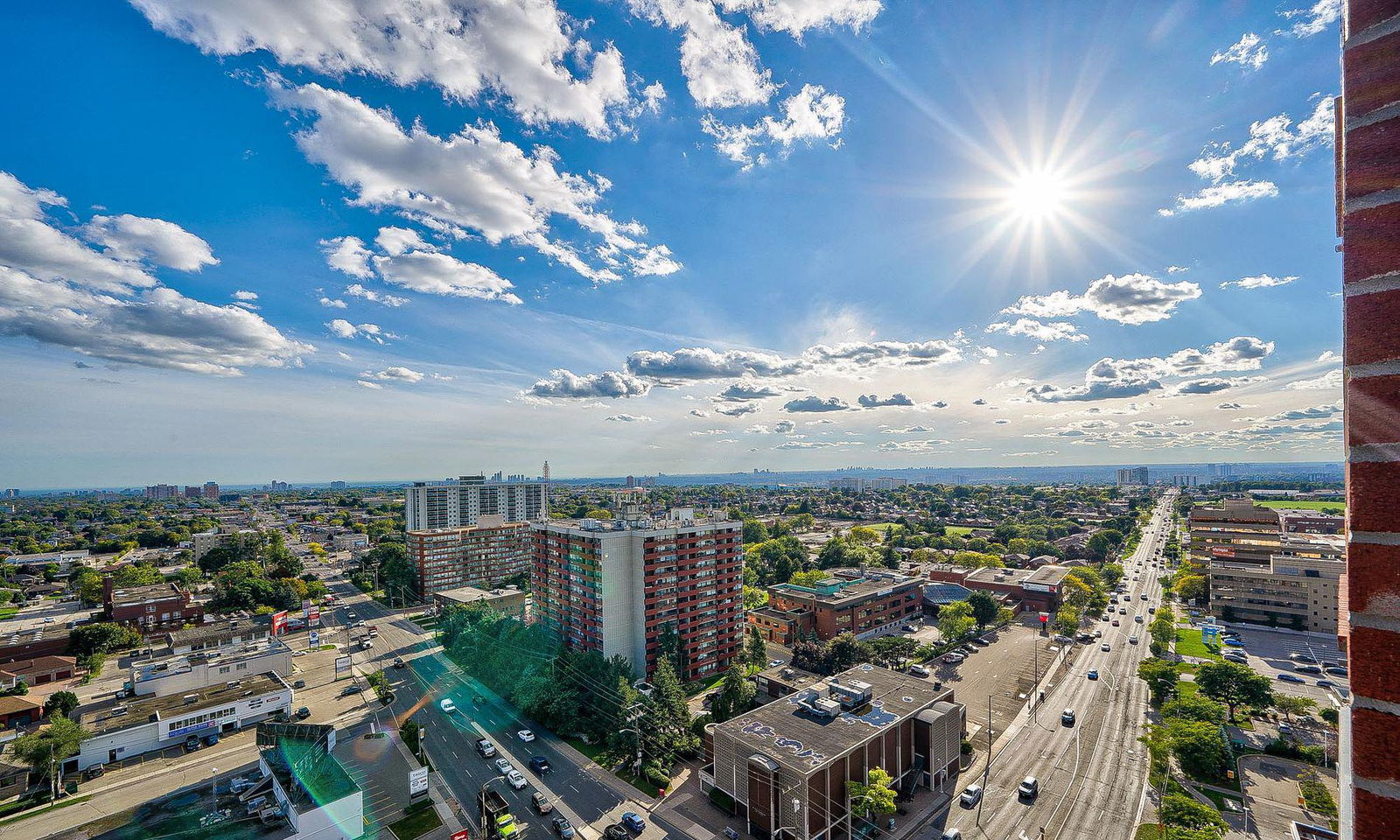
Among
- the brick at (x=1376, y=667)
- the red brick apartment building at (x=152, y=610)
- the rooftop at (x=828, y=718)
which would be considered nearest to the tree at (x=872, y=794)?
the rooftop at (x=828, y=718)

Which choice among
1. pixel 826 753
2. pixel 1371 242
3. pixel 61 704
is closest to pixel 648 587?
pixel 826 753

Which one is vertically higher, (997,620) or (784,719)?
(784,719)

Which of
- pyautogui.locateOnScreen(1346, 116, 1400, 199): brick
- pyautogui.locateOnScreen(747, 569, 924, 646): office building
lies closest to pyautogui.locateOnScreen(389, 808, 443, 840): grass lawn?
pyautogui.locateOnScreen(747, 569, 924, 646): office building

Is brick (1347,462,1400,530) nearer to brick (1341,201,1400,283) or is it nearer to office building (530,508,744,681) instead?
brick (1341,201,1400,283)

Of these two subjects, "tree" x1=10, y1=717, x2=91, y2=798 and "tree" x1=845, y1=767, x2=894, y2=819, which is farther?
"tree" x1=10, y1=717, x2=91, y2=798

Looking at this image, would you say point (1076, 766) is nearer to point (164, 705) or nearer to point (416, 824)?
point (416, 824)

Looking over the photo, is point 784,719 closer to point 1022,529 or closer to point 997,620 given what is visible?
point 997,620

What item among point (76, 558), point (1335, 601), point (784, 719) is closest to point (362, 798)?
point (784, 719)

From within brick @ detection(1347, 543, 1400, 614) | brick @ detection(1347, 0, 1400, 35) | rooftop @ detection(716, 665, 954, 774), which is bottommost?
rooftop @ detection(716, 665, 954, 774)
